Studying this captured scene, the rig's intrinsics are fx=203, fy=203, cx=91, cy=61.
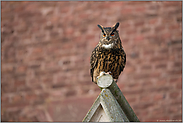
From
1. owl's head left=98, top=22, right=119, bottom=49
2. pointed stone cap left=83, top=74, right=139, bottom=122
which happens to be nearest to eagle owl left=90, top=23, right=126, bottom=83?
owl's head left=98, top=22, right=119, bottom=49

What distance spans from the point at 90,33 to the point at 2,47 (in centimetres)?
166

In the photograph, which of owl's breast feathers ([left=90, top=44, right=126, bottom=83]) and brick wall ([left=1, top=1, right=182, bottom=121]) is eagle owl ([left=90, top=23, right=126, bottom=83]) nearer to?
owl's breast feathers ([left=90, top=44, right=126, bottom=83])

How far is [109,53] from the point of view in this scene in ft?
7.73

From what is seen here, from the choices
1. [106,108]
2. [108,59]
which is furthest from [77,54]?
[106,108]

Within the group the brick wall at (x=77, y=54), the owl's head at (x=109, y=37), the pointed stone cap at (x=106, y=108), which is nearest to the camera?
the pointed stone cap at (x=106, y=108)

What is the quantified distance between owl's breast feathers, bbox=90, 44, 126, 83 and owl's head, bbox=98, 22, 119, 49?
0.17ft

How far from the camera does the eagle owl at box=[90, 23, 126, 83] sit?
2281 mm

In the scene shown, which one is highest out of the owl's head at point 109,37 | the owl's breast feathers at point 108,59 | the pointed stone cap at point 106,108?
the owl's head at point 109,37

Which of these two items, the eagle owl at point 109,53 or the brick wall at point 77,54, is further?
the brick wall at point 77,54

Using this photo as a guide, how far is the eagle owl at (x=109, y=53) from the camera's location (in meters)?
2.28

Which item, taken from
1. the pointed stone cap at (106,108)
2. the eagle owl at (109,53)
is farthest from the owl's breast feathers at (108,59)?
the pointed stone cap at (106,108)

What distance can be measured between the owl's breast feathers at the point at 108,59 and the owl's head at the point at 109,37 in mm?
51

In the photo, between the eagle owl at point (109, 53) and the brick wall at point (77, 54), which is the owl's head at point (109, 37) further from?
the brick wall at point (77, 54)

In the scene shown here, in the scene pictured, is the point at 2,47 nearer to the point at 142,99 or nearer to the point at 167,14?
the point at 142,99
